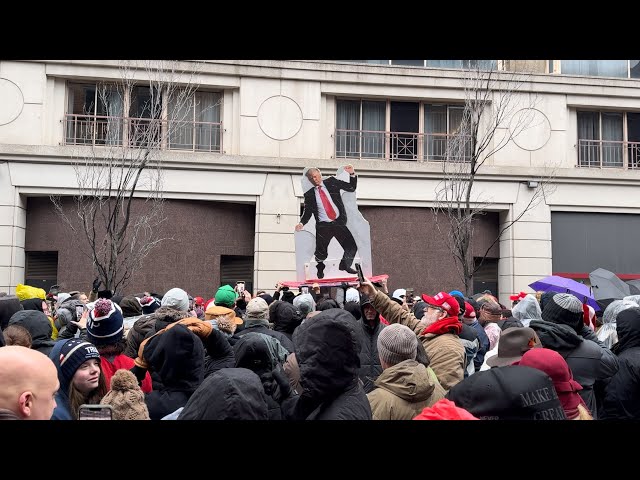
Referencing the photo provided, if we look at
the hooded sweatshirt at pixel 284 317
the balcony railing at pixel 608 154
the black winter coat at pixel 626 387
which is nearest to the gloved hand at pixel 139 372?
the hooded sweatshirt at pixel 284 317

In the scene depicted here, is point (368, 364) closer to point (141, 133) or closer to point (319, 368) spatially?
point (319, 368)

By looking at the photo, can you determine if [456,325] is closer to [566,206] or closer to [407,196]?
[407,196]

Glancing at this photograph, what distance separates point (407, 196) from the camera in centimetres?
2141

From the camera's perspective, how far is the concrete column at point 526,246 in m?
21.5

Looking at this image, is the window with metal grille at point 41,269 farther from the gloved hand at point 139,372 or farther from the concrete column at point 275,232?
the gloved hand at point 139,372

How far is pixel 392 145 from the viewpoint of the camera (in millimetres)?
22078

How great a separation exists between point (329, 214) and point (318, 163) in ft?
32.6

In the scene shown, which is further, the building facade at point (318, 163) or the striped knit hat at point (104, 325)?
the building facade at point (318, 163)

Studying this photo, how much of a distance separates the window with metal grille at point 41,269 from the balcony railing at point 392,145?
9.44 meters

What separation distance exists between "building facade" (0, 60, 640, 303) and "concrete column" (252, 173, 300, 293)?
0.14 ft

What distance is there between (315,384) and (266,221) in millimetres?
17262

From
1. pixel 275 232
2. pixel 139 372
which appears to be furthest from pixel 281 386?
pixel 275 232

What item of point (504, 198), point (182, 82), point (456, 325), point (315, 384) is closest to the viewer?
point (315, 384)
